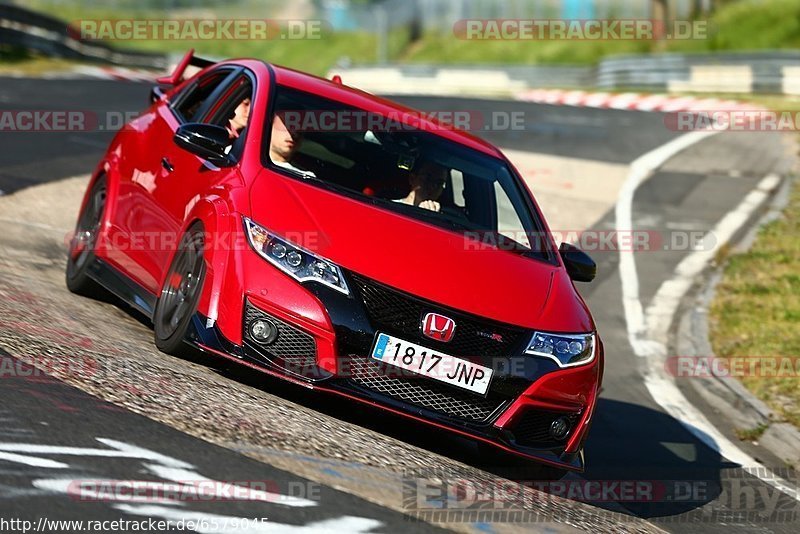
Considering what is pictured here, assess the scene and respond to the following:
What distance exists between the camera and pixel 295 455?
515 cm

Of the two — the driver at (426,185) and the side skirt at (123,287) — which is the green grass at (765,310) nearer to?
the driver at (426,185)

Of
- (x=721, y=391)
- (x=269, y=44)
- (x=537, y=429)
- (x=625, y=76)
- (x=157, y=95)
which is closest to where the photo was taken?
(x=537, y=429)

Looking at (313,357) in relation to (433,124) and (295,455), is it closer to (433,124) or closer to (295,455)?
(295,455)

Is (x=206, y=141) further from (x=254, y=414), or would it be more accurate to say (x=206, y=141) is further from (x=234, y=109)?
(x=254, y=414)

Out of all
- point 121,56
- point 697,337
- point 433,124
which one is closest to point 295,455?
point 433,124

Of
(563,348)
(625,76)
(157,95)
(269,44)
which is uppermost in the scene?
(269,44)

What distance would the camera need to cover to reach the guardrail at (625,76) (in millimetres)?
27922

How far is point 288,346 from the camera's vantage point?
5.76m

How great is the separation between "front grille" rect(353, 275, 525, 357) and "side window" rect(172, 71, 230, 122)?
2532mm

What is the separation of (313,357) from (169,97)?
3.38m

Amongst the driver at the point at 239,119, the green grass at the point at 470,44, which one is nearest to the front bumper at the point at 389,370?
the driver at the point at 239,119

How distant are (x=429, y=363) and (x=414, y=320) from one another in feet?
0.66

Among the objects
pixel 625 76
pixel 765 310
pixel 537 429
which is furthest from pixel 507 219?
pixel 625 76

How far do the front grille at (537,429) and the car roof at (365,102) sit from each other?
204cm
